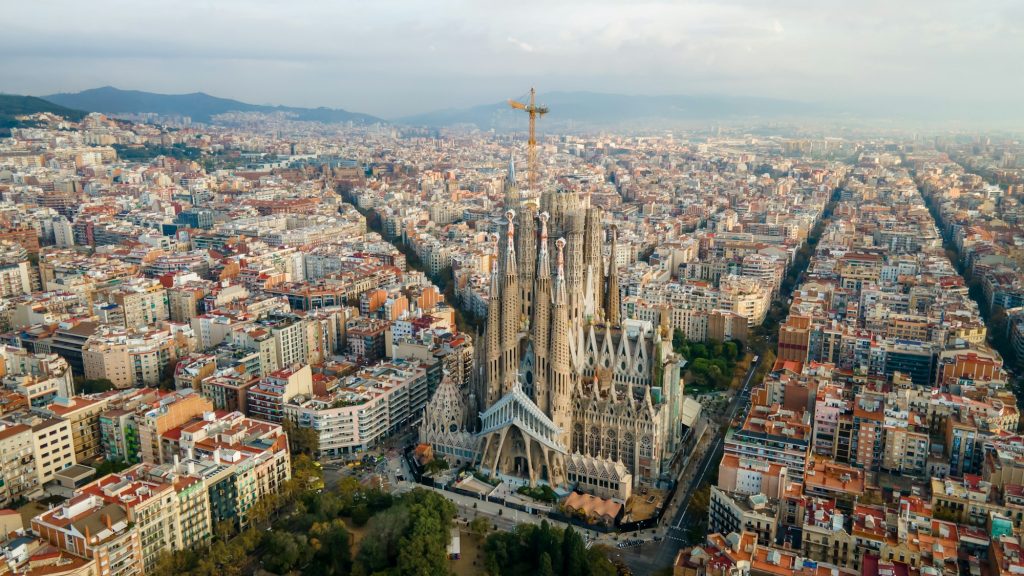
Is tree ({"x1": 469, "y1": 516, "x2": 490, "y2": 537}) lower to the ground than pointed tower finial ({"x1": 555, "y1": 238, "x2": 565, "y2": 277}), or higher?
lower

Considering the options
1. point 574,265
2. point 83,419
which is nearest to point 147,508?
point 83,419

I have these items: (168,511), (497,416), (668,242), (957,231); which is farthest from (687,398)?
(957,231)

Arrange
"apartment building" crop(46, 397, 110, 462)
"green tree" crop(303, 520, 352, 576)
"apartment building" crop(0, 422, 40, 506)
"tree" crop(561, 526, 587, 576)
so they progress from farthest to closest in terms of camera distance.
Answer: "apartment building" crop(46, 397, 110, 462), "apartment building" crop(0, 422, 40, 506), "green tree" crop(303, 520, 352, 576), "tree" crop(561, 526, 587, 576)

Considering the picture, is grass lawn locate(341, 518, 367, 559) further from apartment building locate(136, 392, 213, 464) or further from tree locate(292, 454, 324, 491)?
apartment building locate(136, 392, 213, 464)

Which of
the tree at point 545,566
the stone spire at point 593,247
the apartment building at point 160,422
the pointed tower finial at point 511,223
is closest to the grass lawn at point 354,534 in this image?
the tree at point 545,566

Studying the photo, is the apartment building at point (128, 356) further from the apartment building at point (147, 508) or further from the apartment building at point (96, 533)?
the apartment building at point (96, 533)

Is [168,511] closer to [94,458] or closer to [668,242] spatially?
[94,458]

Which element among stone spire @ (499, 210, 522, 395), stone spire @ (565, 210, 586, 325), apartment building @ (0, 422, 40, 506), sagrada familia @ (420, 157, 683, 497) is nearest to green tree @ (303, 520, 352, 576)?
sagrada familia @ (420, 157, 683, 497)

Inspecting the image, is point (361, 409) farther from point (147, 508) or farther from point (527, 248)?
point (147, 508)
